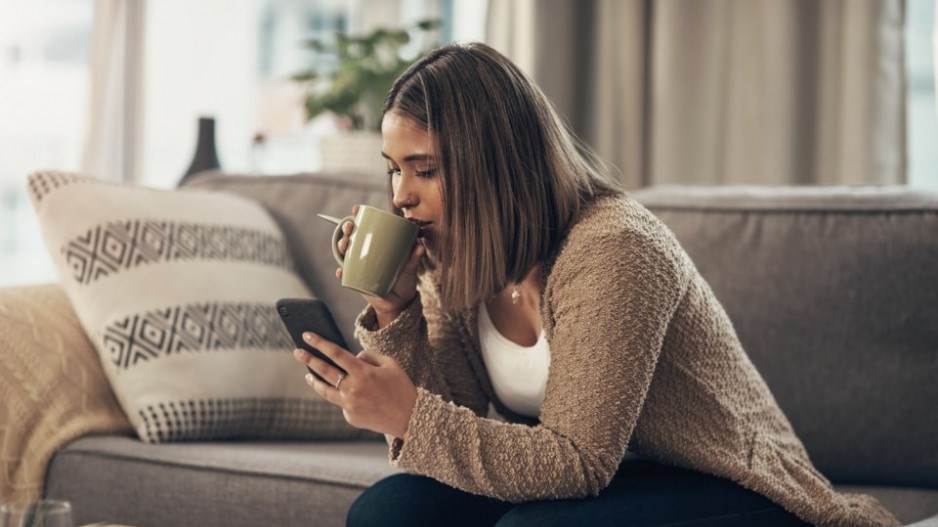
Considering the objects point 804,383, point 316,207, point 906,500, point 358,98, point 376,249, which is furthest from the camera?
point 358,98

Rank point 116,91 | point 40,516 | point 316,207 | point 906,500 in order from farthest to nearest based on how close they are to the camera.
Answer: point 116,91, point 316,207, point 906,500, point 40,516

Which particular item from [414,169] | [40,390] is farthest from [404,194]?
[40,390]

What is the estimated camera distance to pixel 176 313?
184 centimetres

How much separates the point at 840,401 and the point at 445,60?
0.83m

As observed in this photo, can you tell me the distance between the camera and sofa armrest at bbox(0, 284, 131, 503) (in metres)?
1.72

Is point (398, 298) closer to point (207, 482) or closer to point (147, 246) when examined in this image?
point (207, 482)

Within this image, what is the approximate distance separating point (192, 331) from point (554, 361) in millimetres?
806

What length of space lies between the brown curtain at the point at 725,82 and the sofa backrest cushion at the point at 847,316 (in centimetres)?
89

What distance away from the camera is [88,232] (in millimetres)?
1861

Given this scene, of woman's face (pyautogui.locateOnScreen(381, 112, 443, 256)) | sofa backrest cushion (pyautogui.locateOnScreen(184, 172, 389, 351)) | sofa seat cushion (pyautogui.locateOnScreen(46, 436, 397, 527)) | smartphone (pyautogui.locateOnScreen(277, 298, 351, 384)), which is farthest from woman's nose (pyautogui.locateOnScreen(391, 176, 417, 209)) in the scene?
sofa backrest cushion (pyautogui.locateOnScreen(184, 172, 389, 351))

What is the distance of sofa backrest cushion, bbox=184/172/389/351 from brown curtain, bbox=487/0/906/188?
1038mm

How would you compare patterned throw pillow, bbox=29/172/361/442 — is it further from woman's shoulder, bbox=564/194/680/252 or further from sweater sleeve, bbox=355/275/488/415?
woman's shoulder, bbox=564/194/680/252

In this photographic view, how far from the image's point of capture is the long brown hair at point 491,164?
50.1 inches

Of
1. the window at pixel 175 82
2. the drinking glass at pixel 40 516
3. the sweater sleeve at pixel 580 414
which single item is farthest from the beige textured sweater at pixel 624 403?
the window at pixel 175 82
